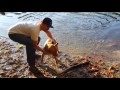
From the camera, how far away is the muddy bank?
579 cm

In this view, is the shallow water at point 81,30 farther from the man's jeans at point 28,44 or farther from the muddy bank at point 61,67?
the man's jeans at point 28,44

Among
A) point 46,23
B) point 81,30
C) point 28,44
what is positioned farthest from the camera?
point 81,30

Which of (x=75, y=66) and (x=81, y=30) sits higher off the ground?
(x=81, y=30)

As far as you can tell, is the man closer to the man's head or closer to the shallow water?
the man's head

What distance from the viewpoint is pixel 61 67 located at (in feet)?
20.4

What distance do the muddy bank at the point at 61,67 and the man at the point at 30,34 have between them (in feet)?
1.38

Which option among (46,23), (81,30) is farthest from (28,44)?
(81,30)

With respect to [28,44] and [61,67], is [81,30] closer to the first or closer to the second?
[61,67]

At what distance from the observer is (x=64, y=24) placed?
33.2 ft

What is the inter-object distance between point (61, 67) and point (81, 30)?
336 cm

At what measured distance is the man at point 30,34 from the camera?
5.55 metres

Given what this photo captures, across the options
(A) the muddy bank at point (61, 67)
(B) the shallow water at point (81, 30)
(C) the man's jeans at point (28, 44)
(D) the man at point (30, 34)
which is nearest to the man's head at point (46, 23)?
(D) the man at point (30, 34)
